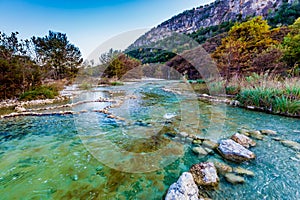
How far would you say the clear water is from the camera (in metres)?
1.70

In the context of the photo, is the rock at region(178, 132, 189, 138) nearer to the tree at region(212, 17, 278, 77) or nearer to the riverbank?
the riverbank

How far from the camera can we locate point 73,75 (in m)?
18.5

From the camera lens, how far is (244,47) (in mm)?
11125

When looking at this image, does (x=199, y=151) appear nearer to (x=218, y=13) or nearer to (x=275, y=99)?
(x=275, y=99)

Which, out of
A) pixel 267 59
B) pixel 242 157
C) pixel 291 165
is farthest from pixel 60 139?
pixel 267 59

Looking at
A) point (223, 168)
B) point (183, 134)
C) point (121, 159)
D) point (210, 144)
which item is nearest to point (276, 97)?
point (210, 144)

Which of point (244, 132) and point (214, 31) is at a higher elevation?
point (214, 31)

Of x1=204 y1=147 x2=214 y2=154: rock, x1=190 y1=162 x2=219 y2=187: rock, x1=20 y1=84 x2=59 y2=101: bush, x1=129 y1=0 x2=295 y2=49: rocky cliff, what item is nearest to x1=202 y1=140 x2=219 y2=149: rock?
x1=204 y1=147 x2=214 y2=154: rock

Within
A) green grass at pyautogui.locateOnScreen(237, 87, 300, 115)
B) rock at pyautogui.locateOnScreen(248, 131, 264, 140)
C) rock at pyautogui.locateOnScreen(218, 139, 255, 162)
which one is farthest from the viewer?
green grass at pyautogui.locateOnScreen(237, 87, 300, 115)

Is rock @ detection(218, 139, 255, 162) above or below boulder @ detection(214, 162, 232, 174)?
above

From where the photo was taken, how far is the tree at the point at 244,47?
9586 mm

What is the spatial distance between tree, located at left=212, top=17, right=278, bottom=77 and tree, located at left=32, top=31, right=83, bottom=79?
17.6m

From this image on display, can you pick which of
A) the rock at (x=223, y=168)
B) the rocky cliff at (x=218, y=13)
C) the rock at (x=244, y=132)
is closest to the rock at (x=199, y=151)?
the rock at (x=223, y=168)

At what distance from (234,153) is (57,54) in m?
20.7
